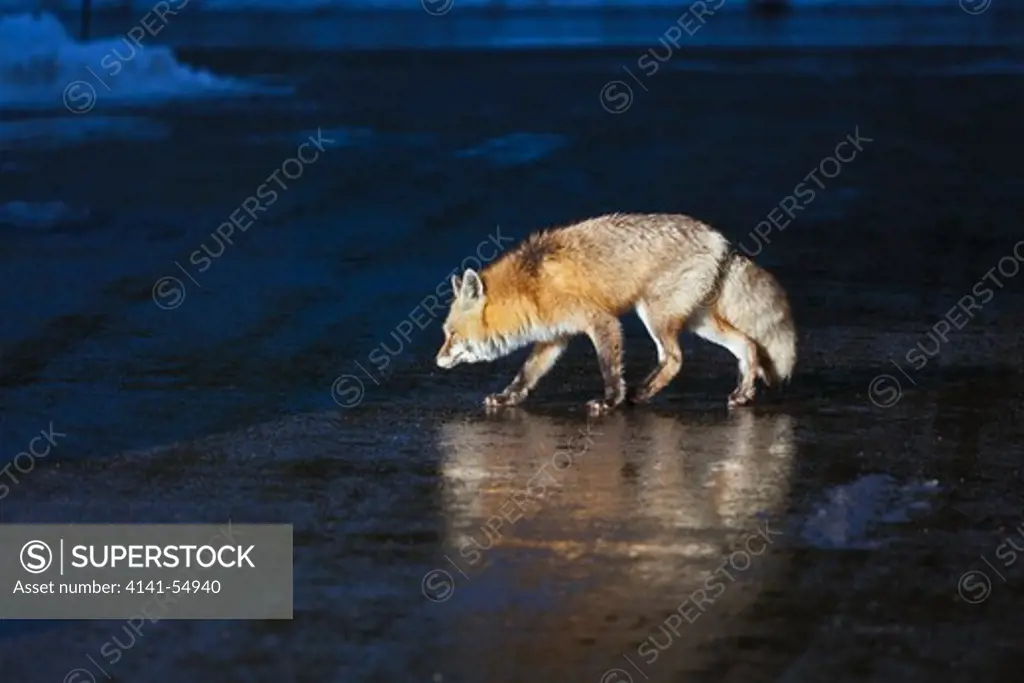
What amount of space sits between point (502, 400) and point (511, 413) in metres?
0.20

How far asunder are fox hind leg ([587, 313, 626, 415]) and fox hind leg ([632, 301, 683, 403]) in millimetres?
137

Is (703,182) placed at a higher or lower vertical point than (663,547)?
higher

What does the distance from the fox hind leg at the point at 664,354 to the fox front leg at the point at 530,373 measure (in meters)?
0.55

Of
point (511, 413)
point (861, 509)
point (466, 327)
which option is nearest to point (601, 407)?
point (511, 413)

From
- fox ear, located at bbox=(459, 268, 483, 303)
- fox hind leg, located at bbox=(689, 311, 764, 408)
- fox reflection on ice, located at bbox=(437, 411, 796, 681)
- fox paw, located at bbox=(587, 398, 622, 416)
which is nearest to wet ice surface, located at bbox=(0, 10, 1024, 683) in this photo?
fox reflection on ice, located at bbox=(437, 411, 796, 681)

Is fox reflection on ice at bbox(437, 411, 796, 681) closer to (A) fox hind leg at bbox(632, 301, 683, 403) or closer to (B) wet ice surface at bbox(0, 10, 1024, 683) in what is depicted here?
(B) wet ice surface at bbox(0, 10, 1024, 683)

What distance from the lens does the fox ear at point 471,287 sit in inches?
427

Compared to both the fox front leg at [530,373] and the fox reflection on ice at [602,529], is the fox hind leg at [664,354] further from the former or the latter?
the fox front leg at [530,373]

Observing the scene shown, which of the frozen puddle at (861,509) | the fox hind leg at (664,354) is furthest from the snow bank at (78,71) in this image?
the frozen puddle at (861,509)

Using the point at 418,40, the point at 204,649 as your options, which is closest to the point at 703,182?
the point at 418,40

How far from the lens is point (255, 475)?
29.2 ft

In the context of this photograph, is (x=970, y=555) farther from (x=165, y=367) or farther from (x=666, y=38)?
(x=666, y=38)

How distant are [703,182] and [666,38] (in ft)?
13.0

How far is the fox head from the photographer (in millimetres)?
10898
